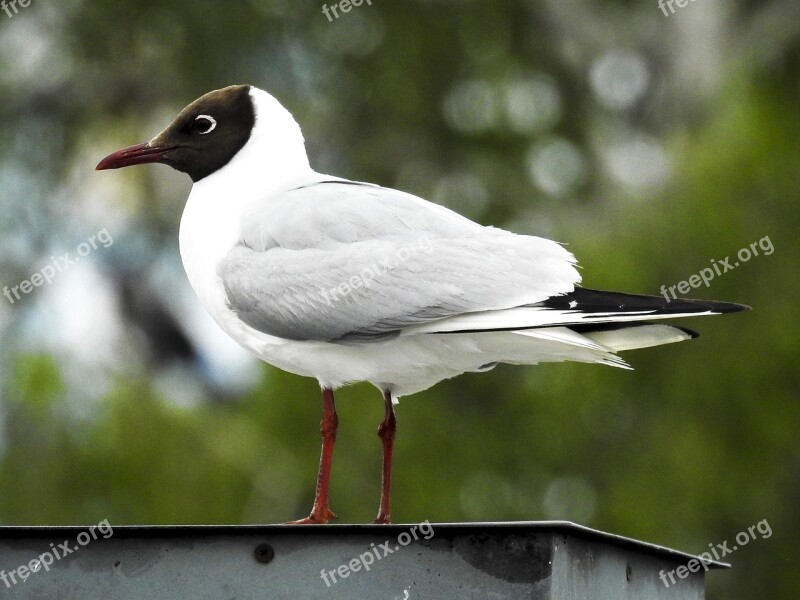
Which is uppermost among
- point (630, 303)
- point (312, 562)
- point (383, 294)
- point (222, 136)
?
point (222, 136)

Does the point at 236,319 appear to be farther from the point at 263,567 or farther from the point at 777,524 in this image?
the point at 777,524

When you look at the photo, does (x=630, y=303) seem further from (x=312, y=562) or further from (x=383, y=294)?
(x=312, y=562)

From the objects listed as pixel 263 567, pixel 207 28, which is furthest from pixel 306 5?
pixel 263 567

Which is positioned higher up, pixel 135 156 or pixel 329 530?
pixel 135 156

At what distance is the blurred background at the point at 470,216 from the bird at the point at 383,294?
311 cm

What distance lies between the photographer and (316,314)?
9.98 feet

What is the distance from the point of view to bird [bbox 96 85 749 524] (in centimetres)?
290

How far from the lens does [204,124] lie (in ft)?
11.5

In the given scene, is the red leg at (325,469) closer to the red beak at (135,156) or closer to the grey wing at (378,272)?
the grey wing at (378,272)

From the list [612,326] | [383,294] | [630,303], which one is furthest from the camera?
[383,294]

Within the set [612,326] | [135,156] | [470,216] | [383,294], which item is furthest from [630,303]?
[470,216]

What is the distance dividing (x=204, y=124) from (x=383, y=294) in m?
0.77

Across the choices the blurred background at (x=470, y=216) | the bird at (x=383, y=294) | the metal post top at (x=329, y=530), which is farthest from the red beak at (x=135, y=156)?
the blurred background at (x=470, y=216)

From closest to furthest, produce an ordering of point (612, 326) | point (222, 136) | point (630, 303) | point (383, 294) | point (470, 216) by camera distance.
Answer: point (630, 303)
point (612, 326)
point (383, 294)
point (222, 136)
point (470, 216)
